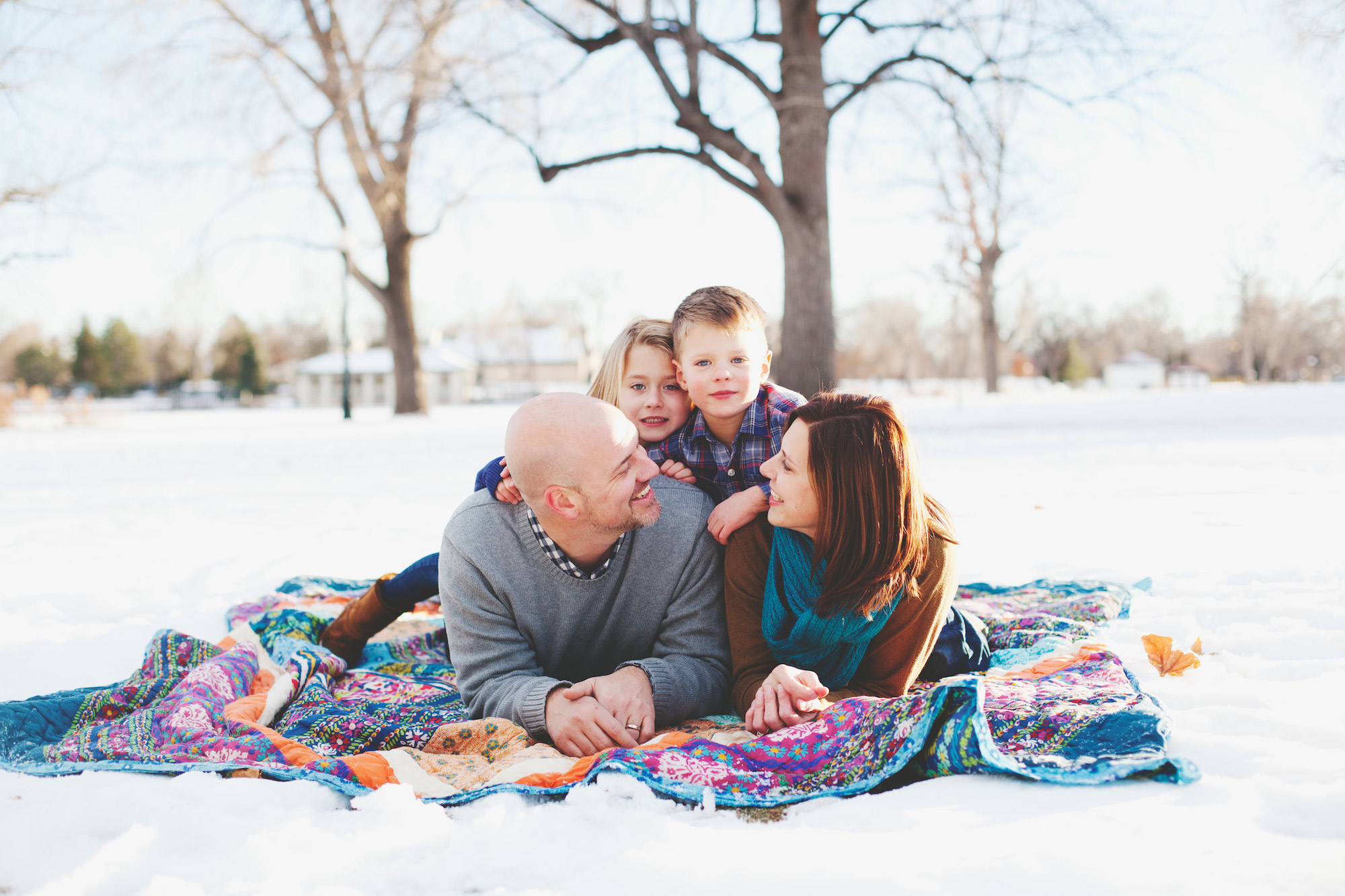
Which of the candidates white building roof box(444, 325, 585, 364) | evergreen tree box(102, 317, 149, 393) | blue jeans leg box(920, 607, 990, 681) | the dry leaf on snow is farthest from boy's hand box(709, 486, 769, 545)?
white building roof box(444, 325, 585, 364)

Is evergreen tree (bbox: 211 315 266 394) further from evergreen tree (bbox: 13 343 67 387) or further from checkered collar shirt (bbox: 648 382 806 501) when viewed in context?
checkered collar shirt (bbox: 648 382 806 501)

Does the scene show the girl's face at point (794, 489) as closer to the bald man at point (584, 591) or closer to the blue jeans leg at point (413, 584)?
the bald man at point (584, 591)

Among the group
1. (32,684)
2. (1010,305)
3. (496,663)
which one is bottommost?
(32,684)

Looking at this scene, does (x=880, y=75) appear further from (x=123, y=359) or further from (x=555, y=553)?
(x=123, y=359)

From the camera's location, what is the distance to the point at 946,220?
93.4 ft

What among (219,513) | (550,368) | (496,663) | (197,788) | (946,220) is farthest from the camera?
(550,368)

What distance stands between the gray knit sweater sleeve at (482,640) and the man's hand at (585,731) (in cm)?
17

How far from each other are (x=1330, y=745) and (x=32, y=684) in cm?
353

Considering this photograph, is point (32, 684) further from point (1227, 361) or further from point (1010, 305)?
point (1227, 361)

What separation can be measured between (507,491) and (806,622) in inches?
33.6

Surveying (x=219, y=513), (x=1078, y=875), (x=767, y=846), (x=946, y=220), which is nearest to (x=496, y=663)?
(x=767, y=846)

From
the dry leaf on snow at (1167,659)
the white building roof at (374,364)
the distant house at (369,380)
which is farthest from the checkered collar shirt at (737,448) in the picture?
the distant house at (369,380)

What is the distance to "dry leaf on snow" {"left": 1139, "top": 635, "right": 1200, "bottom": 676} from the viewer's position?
8.13ft

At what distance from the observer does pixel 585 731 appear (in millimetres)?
2070
